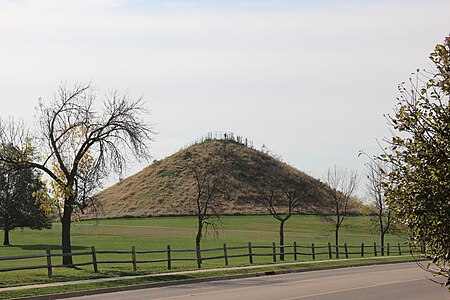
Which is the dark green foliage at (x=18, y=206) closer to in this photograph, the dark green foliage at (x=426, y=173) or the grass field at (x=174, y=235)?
the grass field at (x=174, y=235)

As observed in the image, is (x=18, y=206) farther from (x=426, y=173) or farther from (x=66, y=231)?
(x=426, y=173)

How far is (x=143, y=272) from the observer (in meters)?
29.6

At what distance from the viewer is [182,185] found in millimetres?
123500

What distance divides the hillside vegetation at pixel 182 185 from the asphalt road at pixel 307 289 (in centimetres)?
7390

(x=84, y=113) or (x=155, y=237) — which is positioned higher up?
(x=84, y=113)

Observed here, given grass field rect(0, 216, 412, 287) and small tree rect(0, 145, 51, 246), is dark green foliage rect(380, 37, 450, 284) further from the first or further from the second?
small tree rect(0, 145, 51, 246)

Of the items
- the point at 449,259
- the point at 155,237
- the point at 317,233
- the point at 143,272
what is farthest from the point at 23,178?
the point at 449,259

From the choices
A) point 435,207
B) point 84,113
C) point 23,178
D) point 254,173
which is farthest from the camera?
point 254,173

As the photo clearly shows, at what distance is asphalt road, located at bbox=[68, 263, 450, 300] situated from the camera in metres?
20.7

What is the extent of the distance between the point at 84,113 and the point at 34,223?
1655 inches

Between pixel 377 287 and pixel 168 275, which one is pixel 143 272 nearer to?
pixel 168 275

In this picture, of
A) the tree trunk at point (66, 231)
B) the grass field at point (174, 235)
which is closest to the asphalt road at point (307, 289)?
the tree trunk at point (66, 231)

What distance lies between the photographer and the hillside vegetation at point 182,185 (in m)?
112

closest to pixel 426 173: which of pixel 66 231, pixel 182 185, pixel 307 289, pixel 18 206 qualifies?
pixel 307 289
